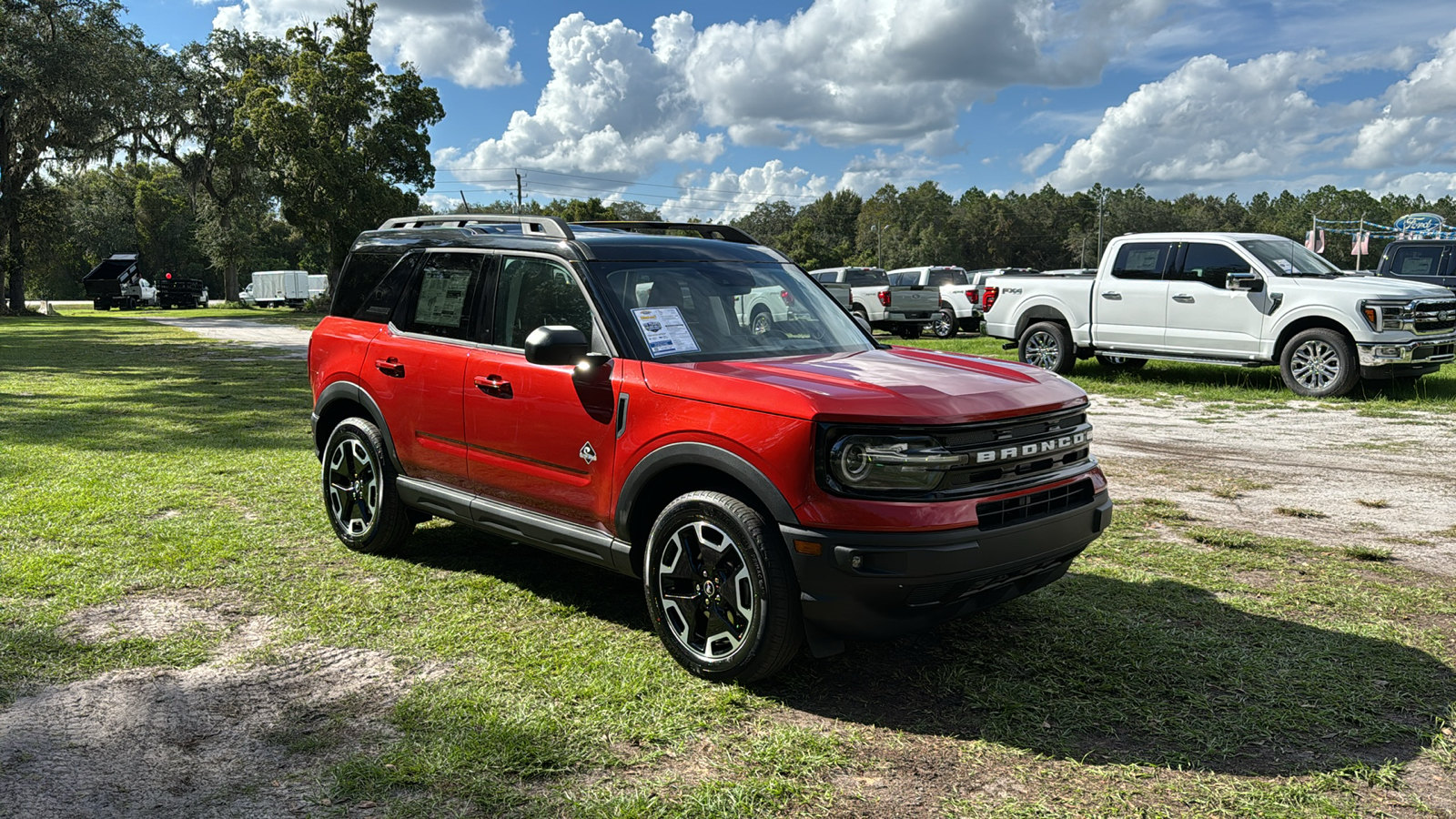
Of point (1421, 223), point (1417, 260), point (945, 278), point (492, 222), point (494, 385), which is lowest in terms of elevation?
point (494, 385)

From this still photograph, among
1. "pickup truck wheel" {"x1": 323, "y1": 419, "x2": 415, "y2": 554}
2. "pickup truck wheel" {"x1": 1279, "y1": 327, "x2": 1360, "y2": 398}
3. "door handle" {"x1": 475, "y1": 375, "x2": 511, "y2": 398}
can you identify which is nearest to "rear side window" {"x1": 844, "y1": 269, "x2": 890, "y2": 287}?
"pickup truck wheel" {"x1": 1279, "y1": 327, "x2": 1360, "y2": 398}

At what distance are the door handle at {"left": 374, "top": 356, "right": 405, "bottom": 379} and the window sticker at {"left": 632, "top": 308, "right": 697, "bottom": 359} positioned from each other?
1647mm

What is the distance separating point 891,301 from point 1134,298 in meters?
11.9

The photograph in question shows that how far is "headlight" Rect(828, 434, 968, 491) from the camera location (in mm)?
3637

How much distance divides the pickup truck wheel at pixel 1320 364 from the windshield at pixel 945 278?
14422 mm

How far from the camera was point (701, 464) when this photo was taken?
3.97 meters

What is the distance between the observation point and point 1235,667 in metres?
4.17

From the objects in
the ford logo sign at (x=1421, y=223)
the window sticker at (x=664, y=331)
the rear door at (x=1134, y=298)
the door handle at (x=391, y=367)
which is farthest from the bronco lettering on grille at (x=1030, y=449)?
the ford logo sign at (x=1421, y=223)

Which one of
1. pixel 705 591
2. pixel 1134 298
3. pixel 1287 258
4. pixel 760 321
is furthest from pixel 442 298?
pixel 1287 258

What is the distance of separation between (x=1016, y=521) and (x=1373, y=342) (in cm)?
1060

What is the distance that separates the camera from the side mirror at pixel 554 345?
14.0ft

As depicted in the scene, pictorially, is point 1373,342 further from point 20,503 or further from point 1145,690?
point 20,503

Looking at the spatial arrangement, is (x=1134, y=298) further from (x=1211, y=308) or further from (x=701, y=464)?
(x=701, y=464)

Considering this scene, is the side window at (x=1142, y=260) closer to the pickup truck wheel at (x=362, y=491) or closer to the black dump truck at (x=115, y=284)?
the pickup truck wheel at (x=362, y=491)
